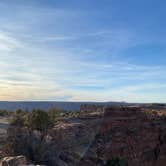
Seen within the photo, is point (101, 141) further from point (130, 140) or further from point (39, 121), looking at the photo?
point (39, 121)

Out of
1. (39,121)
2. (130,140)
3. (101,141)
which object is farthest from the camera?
(130,140)

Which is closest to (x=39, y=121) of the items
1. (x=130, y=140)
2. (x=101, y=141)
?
(x=101, y=141)

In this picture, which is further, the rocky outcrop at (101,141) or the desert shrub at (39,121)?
the desert shrub at (39,121)

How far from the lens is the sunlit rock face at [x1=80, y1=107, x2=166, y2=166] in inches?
995

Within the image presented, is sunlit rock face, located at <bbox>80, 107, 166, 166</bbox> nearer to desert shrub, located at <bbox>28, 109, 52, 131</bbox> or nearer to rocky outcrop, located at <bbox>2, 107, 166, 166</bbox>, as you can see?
rocky outcrop, located at <bbox>2, 107, 166, 166</bbox>

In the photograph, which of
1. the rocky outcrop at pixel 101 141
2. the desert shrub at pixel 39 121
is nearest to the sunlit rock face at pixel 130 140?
the rocky outcrop at pixel 101 141

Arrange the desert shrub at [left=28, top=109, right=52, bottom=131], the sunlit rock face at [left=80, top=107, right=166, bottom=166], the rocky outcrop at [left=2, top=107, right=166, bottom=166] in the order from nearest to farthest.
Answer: the rocky outcrop at [left=2, top=107, right=166, bottom=166] < the sunlit rock face at [left=80, top=107, right=166, bottom=166] < the desert shrub at [left=28, top=109, right=52, bottom=131]

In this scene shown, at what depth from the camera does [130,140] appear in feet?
88.5

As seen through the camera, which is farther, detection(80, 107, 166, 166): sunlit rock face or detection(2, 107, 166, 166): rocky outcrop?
detection(80, 107, 166, 166): sunlit rock face

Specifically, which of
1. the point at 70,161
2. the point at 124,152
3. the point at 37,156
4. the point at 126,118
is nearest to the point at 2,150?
the point at 37,156

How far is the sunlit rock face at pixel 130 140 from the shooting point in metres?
25.3

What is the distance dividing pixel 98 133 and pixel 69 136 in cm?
237

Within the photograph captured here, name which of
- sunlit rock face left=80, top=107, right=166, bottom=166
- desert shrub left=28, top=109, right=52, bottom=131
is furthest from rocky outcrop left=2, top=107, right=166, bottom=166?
desert shrub left=28, top=109, right=52, bottom=131

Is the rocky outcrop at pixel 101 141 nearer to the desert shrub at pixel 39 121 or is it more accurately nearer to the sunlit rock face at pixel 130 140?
the sunlit rock face at pixel 130 140
